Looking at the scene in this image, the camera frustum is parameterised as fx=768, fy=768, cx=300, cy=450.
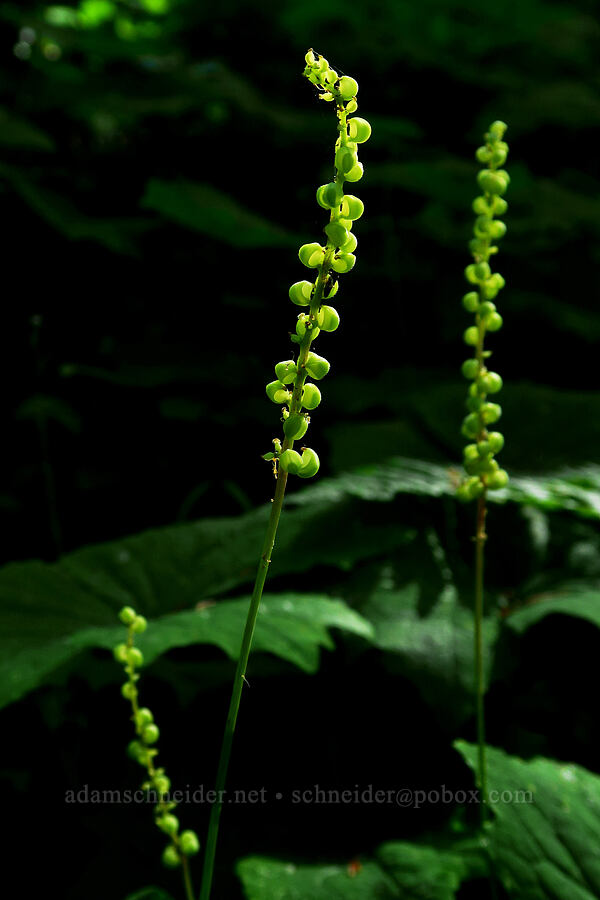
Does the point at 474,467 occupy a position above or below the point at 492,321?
below

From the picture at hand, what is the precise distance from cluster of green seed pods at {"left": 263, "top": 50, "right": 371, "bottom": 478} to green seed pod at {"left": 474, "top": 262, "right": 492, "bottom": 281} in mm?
332

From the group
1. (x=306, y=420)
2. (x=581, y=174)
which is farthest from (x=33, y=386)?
(x=581, y=174)

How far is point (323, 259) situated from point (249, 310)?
2.22 metres

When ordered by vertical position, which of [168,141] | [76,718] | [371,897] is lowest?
[371,897]

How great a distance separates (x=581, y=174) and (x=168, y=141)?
1746 mm

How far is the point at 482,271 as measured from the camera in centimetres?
81

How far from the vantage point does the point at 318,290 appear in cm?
50

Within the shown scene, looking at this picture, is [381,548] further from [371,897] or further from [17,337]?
[17,337]

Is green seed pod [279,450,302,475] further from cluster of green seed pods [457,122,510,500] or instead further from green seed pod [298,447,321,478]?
cluster of green seed pods [457,122,510,500]

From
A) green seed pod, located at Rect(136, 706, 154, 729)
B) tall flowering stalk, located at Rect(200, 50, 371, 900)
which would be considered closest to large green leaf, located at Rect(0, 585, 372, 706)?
green seed pod, located at Rect(136, 706, 154, 729)

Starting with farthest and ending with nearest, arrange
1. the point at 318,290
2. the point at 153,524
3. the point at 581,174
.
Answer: the point at 581,174
the point at 153,524
the point at 318,290

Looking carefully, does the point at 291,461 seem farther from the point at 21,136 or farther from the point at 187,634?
the point at 21,136

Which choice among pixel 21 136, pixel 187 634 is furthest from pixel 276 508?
pixel 21 136

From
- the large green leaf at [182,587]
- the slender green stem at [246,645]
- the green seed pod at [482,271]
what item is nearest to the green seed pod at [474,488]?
the green seed pod at [482,271]
